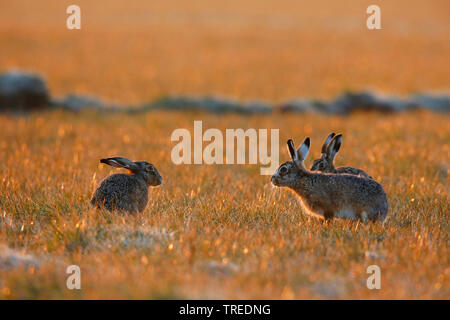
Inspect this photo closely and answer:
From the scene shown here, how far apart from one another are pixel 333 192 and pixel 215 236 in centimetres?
171

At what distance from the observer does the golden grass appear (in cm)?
518

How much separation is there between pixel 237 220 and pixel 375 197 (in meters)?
1.72

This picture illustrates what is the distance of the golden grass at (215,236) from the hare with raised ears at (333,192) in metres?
0.18

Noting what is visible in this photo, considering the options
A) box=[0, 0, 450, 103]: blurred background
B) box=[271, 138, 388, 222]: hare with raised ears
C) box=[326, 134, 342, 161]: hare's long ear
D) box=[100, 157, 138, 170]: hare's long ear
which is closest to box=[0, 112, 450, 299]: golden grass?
box=[271, 138, 388, 222]: hare with raised ears

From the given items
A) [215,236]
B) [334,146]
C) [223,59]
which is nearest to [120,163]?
[215,236]

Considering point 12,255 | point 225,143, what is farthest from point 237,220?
point 225,143

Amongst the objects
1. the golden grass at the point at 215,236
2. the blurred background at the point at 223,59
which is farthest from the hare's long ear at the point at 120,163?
the blurred background at the point at 223,59

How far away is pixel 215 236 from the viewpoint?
645 centimetres

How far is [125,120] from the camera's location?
639 inches

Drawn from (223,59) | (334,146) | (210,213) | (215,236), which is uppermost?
(223,59)

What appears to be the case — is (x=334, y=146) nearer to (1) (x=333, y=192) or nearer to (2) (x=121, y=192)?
(1) (x=333, y=192)

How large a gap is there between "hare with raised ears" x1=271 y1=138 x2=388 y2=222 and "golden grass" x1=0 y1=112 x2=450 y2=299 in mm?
182

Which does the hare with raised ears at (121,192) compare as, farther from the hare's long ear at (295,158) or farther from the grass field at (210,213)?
the hare's long ear at (295,158)

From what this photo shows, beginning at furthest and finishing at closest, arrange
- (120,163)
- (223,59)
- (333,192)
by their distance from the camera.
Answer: (223,59)
(120,163)
(333,192)
